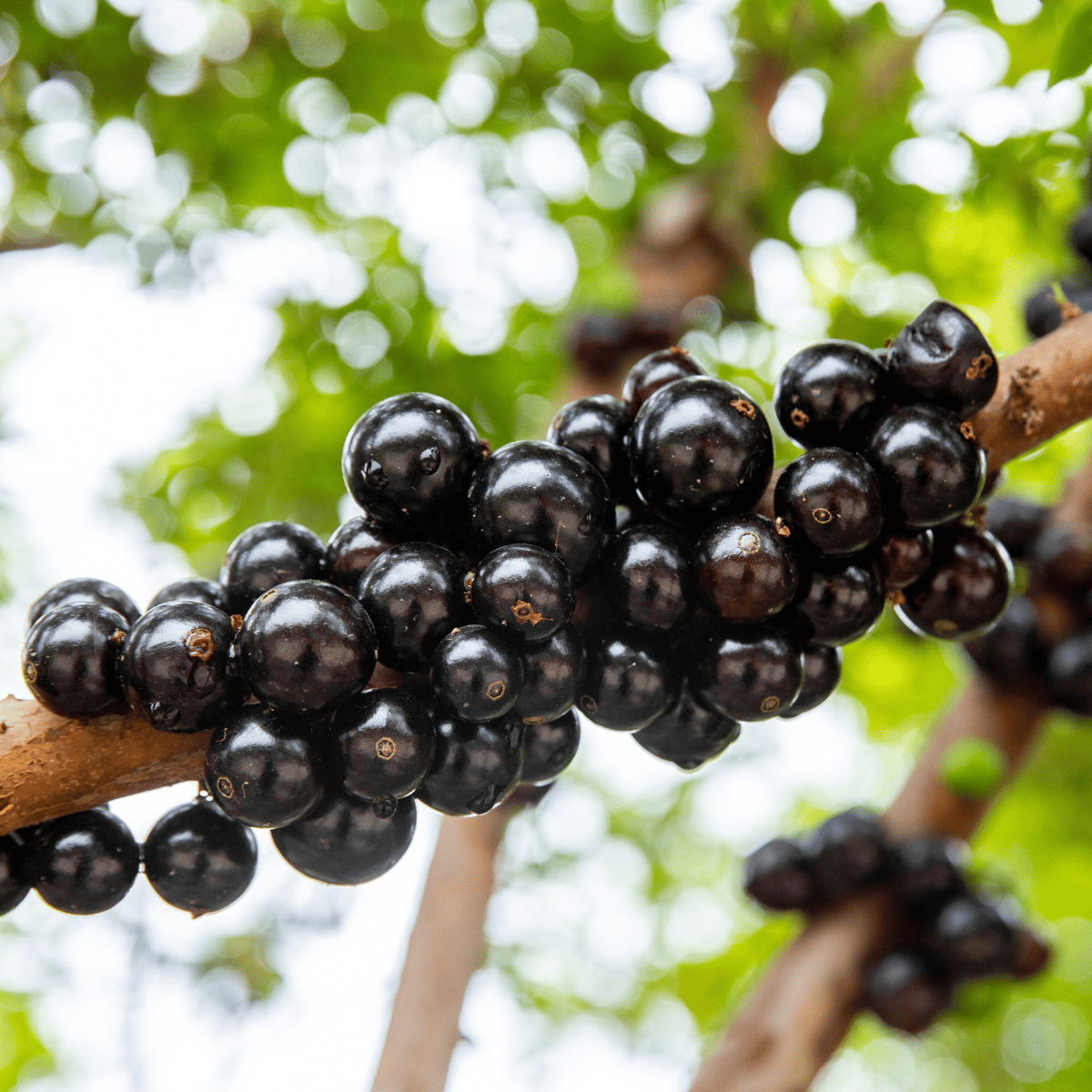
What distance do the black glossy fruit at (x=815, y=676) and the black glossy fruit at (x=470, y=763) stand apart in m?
0.49

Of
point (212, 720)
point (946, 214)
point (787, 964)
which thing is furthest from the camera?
point (946, 214)

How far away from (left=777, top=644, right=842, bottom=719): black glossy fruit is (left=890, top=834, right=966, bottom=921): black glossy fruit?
1367mm

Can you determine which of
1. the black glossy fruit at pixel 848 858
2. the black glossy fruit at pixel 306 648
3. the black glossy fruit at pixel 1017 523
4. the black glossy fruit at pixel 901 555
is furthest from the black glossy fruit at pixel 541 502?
the black glossy fruit at pixel 1017 523

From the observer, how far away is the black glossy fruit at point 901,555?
1562mm

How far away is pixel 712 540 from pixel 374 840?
0.69m

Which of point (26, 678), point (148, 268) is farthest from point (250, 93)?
point (26, 678)

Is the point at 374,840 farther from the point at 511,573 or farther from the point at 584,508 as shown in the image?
the point at 584,508

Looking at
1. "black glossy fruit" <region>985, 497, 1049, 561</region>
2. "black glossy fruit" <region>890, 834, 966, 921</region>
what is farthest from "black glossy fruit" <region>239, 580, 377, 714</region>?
"black glossy fruit" <region>985, 497, 1049, 561</region>

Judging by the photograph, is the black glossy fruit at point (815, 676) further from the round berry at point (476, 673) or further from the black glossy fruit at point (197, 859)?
the black glossy fruit at point (197, 859)

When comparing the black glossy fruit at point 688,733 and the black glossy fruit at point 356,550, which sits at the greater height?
the black glossy fruit at point 356,550

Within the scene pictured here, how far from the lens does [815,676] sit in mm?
1599

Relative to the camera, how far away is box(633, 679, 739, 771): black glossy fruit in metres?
1.56

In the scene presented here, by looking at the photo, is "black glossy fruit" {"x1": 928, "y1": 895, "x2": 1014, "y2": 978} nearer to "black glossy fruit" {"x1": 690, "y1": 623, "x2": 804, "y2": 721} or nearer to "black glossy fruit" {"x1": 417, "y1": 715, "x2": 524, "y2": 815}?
"black glossy fruit" {"x1": 690, "y1": 623, "x2": 804, "y2": 721}

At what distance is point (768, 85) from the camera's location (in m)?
3.70
